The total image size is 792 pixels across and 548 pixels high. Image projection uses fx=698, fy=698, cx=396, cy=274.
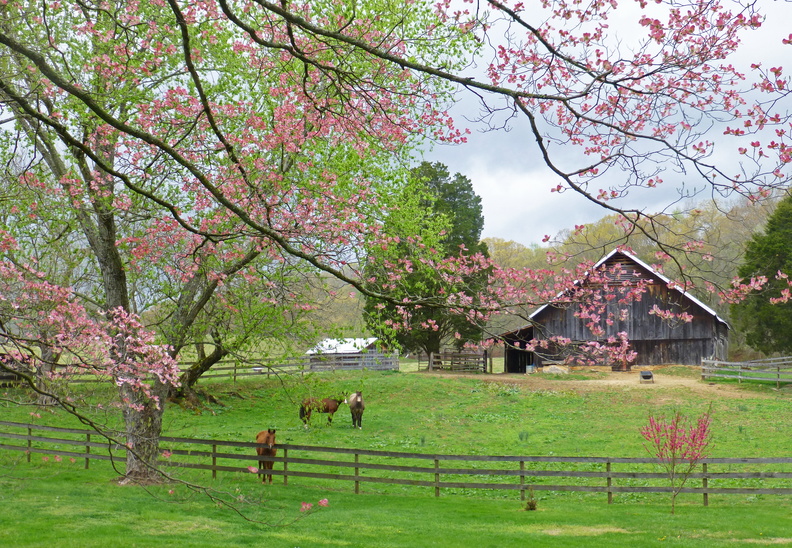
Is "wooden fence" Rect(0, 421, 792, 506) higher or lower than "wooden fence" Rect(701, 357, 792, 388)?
lower

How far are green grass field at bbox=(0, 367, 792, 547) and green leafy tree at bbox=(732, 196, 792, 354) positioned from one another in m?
11.9

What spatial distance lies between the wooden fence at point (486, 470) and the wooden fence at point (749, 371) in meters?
16.4

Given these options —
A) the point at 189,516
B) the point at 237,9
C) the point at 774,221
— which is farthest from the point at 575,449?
the point at 774,221

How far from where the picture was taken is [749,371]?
33469 millimetres

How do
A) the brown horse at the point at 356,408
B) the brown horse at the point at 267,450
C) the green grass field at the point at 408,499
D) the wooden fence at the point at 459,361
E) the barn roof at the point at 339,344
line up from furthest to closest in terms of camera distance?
the wooden fence at the point at 459,361
the brown horse at the point at 356,408
the brown horse at the point at 267,450
the barn roof at the point at 339,344
the green grass field at the point at 408,499

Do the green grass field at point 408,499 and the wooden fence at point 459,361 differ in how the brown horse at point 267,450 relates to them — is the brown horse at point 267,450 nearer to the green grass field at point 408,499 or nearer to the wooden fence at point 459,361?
the green grass field at point 408,499

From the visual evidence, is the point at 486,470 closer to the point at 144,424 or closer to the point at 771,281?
the point at 144,424

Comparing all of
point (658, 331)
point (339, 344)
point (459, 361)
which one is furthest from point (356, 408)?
point (658, 331)

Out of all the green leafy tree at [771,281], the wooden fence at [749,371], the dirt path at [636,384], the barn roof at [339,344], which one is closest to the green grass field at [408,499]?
the barn roof at [339,344]

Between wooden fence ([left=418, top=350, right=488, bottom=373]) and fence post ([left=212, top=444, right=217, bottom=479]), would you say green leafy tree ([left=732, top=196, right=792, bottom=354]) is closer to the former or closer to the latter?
wooden fence ([left=418, top=350, right=488, bottom=373])

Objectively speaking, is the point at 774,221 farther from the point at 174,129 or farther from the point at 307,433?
the point at 174,129

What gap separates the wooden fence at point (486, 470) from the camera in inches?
594

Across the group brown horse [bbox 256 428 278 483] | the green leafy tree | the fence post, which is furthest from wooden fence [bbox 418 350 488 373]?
brown horse [bbox 256 428 278 483]

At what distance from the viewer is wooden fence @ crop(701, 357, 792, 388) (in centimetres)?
3322
